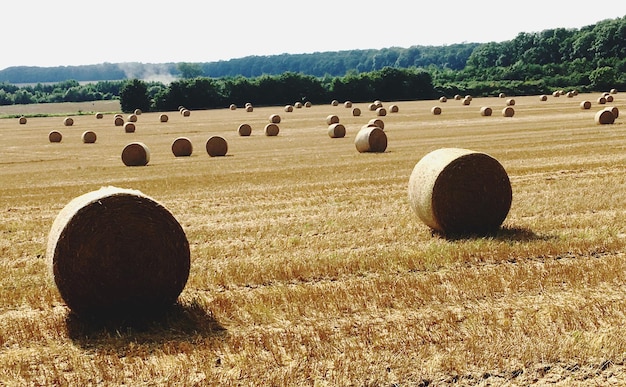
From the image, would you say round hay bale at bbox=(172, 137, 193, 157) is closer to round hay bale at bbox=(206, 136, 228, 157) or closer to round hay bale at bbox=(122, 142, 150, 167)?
round hay bale at bbox=(206, 136, 228, 157)

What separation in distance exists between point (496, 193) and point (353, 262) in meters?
3.69

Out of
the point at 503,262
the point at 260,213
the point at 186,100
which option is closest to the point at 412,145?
the point at 260,213

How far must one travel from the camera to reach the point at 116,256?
29.7 ft

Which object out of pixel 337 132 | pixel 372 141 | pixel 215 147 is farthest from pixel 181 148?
pixel 337 132

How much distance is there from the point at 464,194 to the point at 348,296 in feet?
15.1

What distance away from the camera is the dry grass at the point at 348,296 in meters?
7.48

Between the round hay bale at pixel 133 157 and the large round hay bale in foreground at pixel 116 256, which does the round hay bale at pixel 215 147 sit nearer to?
the round hay bale at pixel 133 157

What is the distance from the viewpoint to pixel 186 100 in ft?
321

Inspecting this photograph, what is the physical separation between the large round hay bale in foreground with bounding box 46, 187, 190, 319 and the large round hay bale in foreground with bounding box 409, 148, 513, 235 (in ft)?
18.9

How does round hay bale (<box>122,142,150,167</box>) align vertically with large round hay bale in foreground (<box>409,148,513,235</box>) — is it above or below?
below

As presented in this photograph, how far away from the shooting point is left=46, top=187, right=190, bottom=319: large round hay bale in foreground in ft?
29.3

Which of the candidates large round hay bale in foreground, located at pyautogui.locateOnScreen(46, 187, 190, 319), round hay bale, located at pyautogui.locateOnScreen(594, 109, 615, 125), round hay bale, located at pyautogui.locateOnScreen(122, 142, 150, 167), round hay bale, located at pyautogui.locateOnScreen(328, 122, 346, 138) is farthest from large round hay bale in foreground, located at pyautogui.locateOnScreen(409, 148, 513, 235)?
A: round hay bale, located at pyautogui.locateOnScreen(594, 109, 615, 125)

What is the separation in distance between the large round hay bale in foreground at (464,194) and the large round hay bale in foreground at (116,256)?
5.75 metres

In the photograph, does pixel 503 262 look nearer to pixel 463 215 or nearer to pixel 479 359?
pixel 463 215
